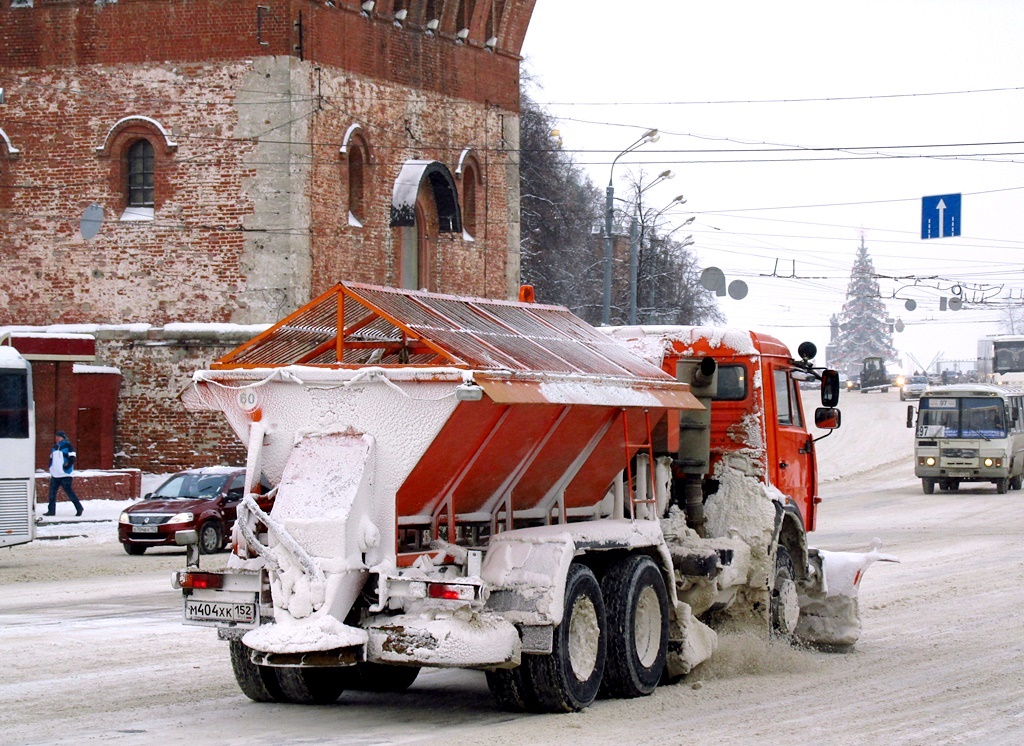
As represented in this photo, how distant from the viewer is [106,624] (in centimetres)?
1496

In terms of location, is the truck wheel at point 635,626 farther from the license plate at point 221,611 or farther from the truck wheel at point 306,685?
the license plate at point 221,611

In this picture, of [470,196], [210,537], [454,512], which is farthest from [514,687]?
[470,196]

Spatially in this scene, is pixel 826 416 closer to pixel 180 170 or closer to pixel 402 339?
pixel 402 339

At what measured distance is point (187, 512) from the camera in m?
24.5

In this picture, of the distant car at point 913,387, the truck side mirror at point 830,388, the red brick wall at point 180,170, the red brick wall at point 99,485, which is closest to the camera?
the truck side mirror at point 830,388

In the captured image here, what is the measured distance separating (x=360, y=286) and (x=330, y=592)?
2.01 metres

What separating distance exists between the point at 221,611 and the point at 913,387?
80002mm

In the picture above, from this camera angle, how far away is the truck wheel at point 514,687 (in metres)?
9.94

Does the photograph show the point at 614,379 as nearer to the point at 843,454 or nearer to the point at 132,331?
the point at 132,331

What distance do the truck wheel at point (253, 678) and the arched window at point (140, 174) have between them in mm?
24057

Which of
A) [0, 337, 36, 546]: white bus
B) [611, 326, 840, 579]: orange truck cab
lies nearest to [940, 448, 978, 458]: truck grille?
[0, 337, 36, 546]: white bus

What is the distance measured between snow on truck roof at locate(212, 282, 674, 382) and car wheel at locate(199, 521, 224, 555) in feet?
47.1

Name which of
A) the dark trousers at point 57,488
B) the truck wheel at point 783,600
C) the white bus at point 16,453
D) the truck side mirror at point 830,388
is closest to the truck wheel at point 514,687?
the truck wheel at point 783,600

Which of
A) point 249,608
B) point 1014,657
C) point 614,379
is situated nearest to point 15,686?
point 249,608
